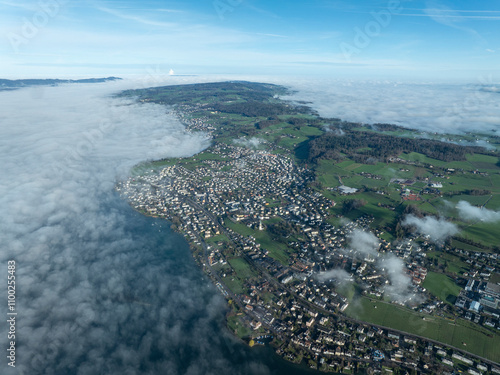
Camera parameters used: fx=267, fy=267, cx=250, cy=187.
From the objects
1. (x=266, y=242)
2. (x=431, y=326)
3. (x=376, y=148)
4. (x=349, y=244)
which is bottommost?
(x=431, y=326)

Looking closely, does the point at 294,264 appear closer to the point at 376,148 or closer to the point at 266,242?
the point at 266,242

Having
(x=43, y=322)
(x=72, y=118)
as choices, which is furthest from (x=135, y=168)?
(x=72, y=118)

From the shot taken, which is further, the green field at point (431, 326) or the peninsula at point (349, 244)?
the peninsula at point (349, 244)

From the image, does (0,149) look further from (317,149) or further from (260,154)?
(317,149)

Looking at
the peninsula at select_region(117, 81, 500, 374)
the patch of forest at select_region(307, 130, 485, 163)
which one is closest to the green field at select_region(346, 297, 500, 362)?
the peninsula at select_region(117, 81, 500, 374)

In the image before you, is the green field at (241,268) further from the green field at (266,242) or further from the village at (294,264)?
the green field at (266,242)

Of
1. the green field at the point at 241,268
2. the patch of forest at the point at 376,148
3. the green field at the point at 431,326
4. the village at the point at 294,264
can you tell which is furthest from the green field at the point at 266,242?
the patch of forest at the point at 376,148

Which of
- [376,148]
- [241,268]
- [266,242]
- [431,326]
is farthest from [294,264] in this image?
[376,148]

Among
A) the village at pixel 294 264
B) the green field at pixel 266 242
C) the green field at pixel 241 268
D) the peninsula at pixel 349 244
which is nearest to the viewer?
the village at pixel 294 264

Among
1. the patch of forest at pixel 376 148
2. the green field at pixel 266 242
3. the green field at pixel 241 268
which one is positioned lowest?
the green field at pixel 241 268
